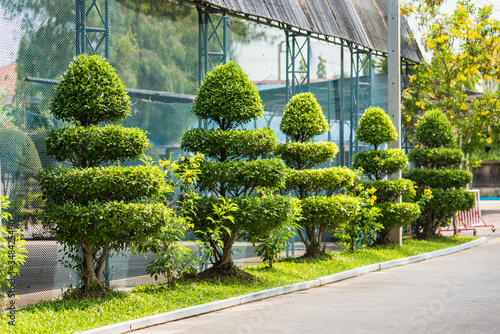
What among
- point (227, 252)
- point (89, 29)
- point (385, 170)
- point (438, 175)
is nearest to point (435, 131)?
point (438, 175)

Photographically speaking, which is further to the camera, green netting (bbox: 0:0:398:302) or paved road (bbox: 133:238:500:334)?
green netting (bbox: 0:0:398:302)

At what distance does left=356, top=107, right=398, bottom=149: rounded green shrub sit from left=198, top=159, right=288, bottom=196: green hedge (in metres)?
6.35

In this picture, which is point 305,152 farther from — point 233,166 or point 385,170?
point 385,170

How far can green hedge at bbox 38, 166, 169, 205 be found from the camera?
27.5ft

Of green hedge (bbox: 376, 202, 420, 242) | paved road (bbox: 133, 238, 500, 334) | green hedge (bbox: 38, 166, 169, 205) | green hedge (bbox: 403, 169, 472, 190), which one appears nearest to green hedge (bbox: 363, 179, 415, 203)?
green hedge (bbox: 376, 202, 420, 242)

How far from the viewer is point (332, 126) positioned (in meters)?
18.2

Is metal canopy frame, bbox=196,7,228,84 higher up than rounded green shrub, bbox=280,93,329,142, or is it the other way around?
metal canopy frame, bbox=196,7,228,84

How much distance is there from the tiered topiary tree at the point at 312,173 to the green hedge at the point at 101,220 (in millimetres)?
5106

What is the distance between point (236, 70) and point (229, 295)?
4173 mm

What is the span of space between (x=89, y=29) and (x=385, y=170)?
378 inches

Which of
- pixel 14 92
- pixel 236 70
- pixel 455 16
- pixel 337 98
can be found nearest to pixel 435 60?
pixel 455 16

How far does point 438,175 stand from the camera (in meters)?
18.8

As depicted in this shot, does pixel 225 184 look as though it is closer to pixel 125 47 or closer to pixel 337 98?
pixel 125 47

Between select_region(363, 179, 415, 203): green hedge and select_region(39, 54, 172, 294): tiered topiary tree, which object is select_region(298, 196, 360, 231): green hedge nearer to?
select_region(363, 179, 415, 203): green hedge
